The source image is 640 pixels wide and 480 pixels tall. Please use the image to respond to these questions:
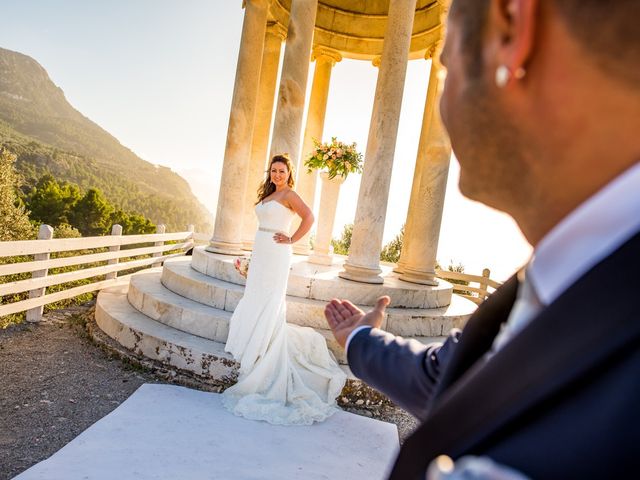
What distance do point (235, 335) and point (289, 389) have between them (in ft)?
6.15

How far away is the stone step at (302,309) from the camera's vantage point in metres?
11.4

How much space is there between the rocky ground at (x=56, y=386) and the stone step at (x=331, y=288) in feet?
13.0

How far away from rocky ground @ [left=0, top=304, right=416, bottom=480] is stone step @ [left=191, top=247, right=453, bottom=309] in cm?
398

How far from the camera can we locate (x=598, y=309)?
753 mm

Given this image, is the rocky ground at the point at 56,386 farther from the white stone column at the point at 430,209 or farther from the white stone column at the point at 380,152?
the white stone column at the point at 430,209

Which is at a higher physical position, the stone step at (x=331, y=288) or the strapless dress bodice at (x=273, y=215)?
the strapless dress bodice at (x=273, y=215)

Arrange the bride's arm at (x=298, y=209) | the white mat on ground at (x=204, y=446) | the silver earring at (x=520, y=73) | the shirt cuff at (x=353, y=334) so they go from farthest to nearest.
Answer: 1. the bride's arm at (x=298, y=209)
2. the white mat on ground at (x=204, y=446)
3. the shirt cuff at (x=353, y=334)
4. the silver earring at (x=520, y=73)

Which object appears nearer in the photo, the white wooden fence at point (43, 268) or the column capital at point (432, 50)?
the white wooden fence at point (43, 268)

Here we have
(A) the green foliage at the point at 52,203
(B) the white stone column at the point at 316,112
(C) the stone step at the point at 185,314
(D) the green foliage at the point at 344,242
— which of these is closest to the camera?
(C) the stone step at the point at 185,314

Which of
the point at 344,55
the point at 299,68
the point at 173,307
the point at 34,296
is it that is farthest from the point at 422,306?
the point at 344,55

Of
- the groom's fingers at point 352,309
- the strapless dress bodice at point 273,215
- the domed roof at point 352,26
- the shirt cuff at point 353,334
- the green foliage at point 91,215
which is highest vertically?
the domed roof at point 352,26

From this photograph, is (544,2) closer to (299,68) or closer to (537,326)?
(537,326)

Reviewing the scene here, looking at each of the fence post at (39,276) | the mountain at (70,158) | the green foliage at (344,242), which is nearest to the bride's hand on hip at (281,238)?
the fence post at (39,276)

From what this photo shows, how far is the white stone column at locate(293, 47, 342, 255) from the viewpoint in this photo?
21.4 meters
